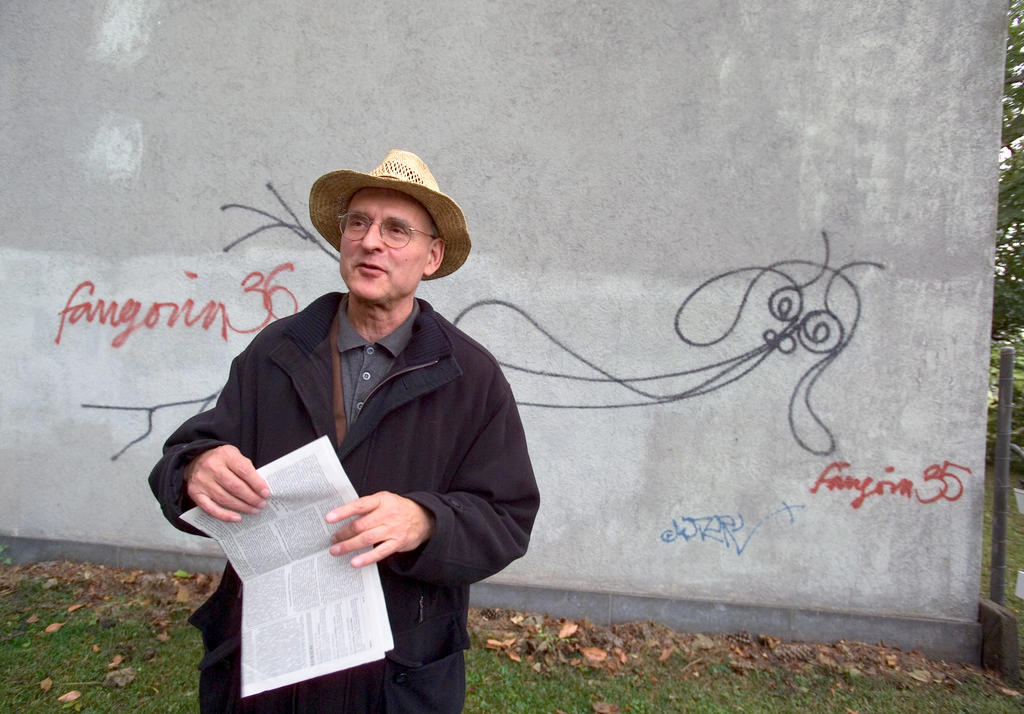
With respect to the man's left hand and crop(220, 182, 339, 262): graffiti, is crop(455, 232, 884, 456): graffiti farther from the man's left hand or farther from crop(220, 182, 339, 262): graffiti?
the man's left hand

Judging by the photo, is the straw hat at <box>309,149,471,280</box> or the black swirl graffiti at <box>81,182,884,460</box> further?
the black swirl graffiti at <box>81,182,884,460</box>

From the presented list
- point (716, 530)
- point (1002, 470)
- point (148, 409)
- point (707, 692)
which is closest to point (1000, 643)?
point (1002, 470)

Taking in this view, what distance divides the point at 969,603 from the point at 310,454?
3.47 m

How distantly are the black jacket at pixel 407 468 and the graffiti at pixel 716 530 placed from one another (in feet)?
6.66

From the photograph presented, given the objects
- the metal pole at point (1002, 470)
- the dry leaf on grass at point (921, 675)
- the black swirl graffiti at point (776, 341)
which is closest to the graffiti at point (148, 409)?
the black swirl graffiti at point (776, 341)

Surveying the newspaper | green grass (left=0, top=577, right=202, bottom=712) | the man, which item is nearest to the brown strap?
the man

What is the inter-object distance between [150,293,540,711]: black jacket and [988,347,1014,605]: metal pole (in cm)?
292

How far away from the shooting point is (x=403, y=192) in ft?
5.16

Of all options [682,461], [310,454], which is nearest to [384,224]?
[310,454]

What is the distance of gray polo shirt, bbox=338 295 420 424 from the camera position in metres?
1.47

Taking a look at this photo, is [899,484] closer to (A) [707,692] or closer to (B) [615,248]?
(A) [707,692]

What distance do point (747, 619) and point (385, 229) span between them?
2823 mm

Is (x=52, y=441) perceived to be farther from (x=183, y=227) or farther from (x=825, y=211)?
(x=825, y=211)

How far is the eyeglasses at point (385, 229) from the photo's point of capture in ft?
5.03
